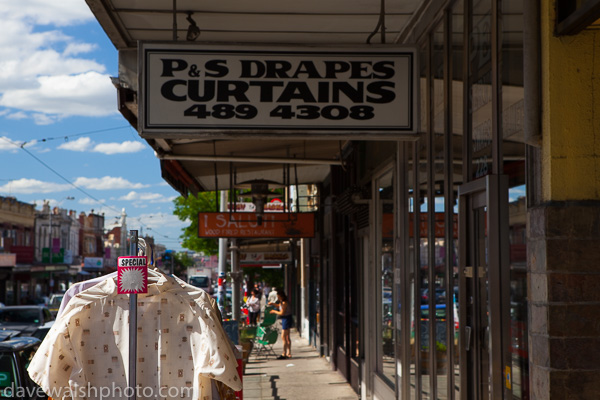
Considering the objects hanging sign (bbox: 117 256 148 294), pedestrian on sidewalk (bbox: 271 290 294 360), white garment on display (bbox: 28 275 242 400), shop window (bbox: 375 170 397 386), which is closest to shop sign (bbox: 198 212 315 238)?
shop window (bbox: 375 170 397 386)

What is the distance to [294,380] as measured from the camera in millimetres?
14586

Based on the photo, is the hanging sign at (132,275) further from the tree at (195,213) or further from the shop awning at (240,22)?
the tree at (195,213)

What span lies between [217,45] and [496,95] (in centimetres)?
170

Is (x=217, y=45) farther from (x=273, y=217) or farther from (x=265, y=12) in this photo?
(x=273, y=217)

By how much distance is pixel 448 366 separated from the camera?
19.0 ft

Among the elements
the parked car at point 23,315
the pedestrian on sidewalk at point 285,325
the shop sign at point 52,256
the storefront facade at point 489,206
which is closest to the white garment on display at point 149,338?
the storefront facade at point 489,206

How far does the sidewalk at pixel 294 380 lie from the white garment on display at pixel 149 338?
7438mm

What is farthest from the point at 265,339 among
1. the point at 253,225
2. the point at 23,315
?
the point at 23,315

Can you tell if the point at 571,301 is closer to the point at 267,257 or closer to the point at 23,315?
the point at 23,315

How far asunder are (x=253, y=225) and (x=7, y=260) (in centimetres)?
4547

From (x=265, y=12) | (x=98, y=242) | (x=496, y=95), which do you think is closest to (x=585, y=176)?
(x=496, y=95)

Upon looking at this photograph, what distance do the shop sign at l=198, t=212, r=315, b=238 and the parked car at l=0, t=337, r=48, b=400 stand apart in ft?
18.6

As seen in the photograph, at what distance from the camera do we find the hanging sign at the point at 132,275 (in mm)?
4555

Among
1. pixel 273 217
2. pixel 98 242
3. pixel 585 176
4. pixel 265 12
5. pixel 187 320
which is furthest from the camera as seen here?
pixel 98 242
